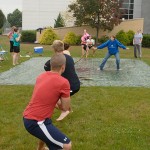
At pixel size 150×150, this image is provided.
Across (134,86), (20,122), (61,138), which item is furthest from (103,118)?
(134,86)

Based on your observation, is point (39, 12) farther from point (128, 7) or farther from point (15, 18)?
point (15, 18)

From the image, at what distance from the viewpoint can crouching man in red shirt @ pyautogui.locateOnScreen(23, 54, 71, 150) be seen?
3814 mm

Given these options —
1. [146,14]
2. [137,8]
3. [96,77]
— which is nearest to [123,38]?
[146,14]

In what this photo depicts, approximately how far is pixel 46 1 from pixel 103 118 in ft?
168

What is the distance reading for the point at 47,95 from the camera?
3.83m

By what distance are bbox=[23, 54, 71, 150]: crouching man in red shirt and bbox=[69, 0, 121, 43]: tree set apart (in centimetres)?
3047

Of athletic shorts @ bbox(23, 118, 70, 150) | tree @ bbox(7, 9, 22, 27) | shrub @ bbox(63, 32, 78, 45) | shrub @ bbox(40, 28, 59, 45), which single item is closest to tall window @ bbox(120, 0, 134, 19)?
shrub @ bbox(63, 32, 78, 45)

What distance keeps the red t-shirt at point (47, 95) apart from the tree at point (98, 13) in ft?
100

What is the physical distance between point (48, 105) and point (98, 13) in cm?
3119

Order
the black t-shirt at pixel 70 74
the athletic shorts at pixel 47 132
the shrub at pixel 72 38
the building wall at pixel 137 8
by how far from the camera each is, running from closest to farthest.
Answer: the athletic shorts at pixel 47 132 < the black t-shirt at pixel 70 74 < the shrub at pixel 72 38 < the building wall at pixel 137 8

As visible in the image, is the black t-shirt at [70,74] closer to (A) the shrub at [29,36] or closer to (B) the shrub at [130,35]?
(B) the shrub at [130,35]

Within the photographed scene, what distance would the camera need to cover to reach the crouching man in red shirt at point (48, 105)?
3.81 m

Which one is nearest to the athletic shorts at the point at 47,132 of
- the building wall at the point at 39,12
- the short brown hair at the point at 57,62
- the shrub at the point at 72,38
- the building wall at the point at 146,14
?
the short brown hair at the point at 57,62

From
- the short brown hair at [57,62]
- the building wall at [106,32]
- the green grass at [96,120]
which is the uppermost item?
the building wall at [106,32]
